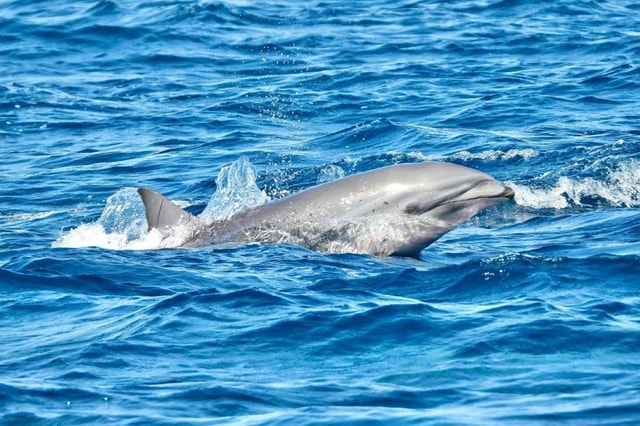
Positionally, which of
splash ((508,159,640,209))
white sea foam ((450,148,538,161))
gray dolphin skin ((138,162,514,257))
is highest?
gray dolphin skin ((138,162,514,257))

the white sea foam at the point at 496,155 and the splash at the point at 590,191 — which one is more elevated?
the splash at the point at 590,191

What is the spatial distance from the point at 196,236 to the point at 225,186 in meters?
3.32

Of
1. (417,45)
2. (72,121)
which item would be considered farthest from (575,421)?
(417,45)

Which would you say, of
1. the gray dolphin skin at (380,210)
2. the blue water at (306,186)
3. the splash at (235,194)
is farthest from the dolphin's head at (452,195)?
the splash at (235,194)

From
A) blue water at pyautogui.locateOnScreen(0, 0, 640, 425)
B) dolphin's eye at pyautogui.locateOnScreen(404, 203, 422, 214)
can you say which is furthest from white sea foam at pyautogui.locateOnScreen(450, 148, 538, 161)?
dolphin's eye at pyautogui.locateOnScreen(404, 203, 422, 214)

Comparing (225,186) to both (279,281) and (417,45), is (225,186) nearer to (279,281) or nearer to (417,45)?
(279,281)

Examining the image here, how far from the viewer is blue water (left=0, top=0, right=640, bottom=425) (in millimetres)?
8594

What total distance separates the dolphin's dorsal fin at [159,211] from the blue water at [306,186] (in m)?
0.30

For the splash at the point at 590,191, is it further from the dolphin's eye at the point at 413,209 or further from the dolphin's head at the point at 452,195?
the dolphin's eye at the point at 413,209

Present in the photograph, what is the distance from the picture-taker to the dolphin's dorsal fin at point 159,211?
1333 centimetres

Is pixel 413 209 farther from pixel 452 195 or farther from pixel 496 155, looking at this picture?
pixel 496 155

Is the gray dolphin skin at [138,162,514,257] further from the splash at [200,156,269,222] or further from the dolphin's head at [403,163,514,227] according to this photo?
the splash at [200,156,269,222]

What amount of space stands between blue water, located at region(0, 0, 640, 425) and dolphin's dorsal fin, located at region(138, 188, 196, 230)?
30 cm

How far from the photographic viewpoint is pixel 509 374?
8.64m
